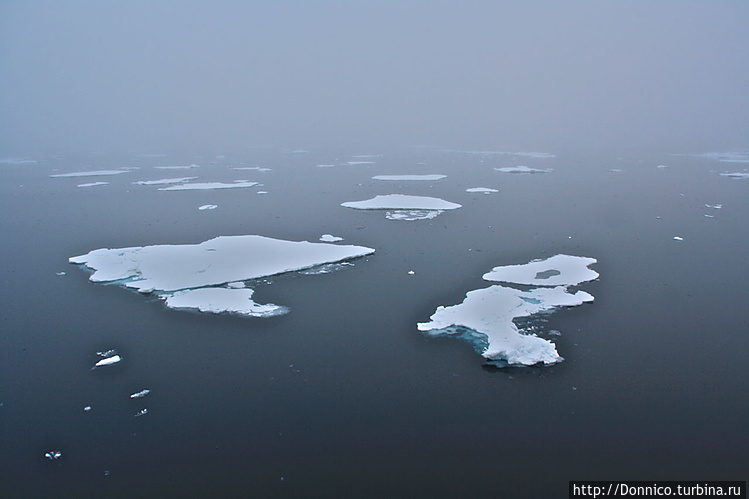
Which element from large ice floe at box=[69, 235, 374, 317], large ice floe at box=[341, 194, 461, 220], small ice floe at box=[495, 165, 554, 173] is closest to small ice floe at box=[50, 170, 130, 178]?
large ice floe at box=[341, 194, 461, 220]

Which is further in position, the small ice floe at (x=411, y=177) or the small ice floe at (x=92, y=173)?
the small ice floe at (x=92, y=173)

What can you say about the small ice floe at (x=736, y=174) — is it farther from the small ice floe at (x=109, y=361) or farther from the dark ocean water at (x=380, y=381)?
the small ice floe at (x=109, y=361)

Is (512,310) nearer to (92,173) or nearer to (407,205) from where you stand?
(407,205)

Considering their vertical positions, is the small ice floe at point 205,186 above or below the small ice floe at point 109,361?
above

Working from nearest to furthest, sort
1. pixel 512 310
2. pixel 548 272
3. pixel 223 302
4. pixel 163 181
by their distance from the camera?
pixel 512 310
pixel 223 302
pixel 548 272
pixel 163 181

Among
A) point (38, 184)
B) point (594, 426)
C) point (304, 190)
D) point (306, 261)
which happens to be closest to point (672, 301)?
point (594, 426)

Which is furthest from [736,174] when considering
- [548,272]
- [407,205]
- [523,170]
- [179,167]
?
[179,167]

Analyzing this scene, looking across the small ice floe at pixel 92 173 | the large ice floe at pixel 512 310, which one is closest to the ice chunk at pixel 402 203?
the large ice floe at pixel 512 310
